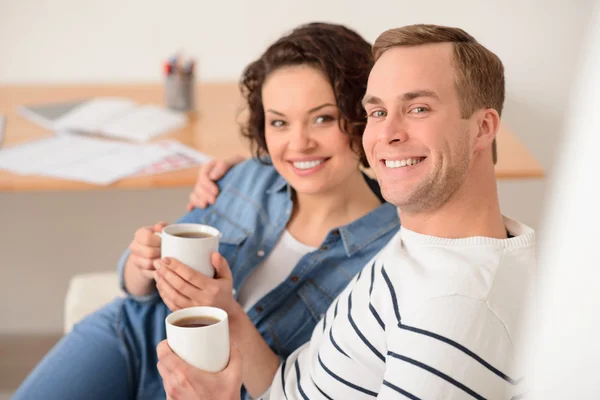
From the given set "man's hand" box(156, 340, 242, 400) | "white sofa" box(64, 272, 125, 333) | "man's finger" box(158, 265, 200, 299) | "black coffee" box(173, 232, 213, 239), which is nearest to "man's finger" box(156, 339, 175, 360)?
"man's hand" box(156, 340, 242, 400)

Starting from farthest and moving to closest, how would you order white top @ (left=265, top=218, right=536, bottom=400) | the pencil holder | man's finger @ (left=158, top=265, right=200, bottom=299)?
the pencil holder, man's finger @ (left=158, top=265, right=200, bottom=299), white top @ (left=265, top=218, right=536, bottom=400)

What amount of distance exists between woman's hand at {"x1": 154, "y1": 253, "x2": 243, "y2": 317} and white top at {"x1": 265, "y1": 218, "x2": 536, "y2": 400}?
0.24m

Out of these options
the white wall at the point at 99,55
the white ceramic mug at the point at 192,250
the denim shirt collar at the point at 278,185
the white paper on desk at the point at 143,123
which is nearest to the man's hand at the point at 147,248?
the white ceramic mug at the point at 192,250

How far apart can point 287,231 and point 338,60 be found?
0.30 m

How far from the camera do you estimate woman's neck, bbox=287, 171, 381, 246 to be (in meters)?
1.24

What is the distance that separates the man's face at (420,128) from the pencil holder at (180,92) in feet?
4.73

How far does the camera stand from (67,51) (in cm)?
245

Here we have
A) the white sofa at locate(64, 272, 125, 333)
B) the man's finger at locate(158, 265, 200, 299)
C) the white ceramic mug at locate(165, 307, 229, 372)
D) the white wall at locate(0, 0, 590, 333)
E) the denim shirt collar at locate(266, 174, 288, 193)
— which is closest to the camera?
the white ceramic mug at locate(165, 307, 229, 372)

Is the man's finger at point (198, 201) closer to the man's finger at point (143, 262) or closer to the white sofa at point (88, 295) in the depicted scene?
the man's finger at point (143, 262)

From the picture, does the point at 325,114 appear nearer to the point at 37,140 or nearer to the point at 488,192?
the point at 488,192

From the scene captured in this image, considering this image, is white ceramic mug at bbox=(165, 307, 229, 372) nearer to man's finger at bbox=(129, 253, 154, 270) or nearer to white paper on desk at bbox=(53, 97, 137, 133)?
man's finger at bbox=(129, 253, 154, 270)

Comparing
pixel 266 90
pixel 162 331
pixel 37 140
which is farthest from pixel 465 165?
pixel 37 140

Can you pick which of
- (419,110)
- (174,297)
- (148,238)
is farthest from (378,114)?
(148,238)

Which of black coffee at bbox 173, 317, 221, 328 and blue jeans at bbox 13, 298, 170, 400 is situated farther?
blue jeans at bbox 13, 298, 170, 400
